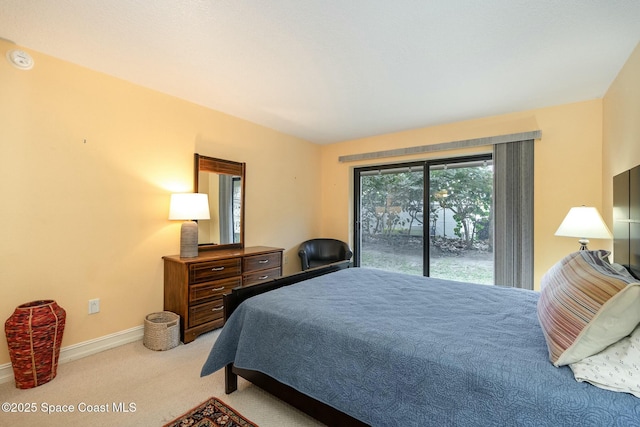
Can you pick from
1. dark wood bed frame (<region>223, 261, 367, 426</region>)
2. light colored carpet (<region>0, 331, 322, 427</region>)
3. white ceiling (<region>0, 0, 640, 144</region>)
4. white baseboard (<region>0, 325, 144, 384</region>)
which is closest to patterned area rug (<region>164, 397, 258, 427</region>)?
light colored carpet (<region>0, 331, 322, 427</region>)

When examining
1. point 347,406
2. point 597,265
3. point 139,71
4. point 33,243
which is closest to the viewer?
point 347,406

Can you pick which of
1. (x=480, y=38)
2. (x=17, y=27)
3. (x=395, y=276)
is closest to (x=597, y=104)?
(x=480, y=38)

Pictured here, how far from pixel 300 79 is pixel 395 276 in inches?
78.1

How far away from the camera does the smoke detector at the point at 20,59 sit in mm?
2029

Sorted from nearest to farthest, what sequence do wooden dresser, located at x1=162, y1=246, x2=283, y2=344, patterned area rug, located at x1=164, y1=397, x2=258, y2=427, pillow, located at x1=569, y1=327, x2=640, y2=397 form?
pillow, located at x1=569, y1=327, x2=640, y2=397
patterned area rug, located at x1=164, y1=397, x2=258, y2=427
wooden dresser, located at x1=162, y1=246, x2=283, y2=344

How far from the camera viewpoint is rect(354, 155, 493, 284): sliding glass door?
3668 mm

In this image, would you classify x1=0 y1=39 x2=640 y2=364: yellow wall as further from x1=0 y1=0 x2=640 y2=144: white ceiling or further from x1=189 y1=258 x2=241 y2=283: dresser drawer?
x1=189 y1=258 x2=241 y2=283: dresser drawer

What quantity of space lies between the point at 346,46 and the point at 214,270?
7.64ft

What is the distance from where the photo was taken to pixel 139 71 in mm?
2439

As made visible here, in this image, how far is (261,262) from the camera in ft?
11.0

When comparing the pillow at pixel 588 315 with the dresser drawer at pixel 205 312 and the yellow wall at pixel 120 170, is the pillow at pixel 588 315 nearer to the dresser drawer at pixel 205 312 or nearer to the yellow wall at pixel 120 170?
the yellow wall at pixel 120 170

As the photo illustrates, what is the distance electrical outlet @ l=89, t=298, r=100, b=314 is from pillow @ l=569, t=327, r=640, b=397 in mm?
3234

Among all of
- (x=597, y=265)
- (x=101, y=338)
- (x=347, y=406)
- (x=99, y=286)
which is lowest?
(x=101, y=338)

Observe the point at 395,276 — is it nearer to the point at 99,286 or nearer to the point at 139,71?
the point at 99,286
